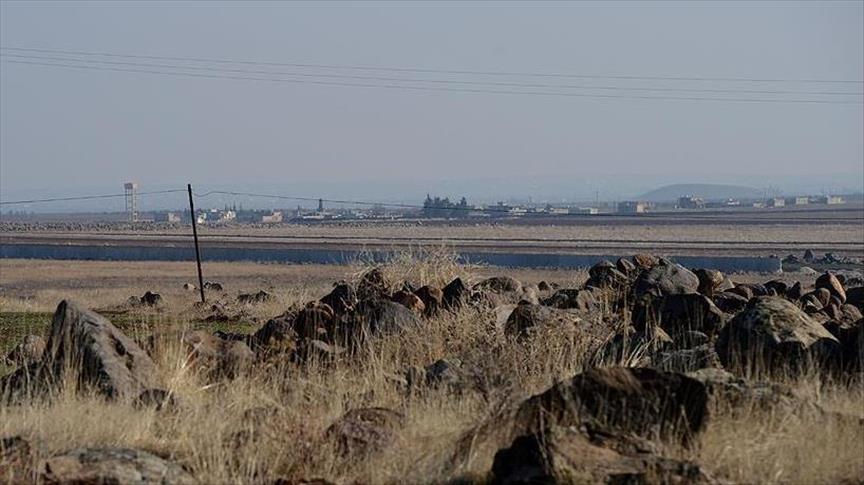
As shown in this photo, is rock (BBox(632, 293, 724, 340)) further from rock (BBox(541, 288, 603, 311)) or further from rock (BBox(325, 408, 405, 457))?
rock (BBox(325, 408, 405, 457))

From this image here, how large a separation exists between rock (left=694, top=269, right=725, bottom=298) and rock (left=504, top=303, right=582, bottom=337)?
4.92 metres

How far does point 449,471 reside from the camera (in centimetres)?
888

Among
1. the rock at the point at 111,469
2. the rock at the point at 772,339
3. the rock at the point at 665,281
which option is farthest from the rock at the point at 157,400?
the rock at the point at 665,281

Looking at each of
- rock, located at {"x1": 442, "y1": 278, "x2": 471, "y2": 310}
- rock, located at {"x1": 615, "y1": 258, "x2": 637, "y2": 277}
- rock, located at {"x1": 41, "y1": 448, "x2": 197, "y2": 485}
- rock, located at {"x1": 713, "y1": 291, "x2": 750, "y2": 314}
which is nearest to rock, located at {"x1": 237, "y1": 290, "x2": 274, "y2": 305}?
rock, located at {"x1": 615, "y1": 258, "x2": 637, "y2": 277}

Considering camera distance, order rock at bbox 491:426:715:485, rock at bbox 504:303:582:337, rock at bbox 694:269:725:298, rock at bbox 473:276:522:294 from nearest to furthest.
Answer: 1. rock at bbox 491:426:715:485
2. rock at bbox 504:303:582:337
3. rock at bbox 694:269:725:298
4. rock at bbox 473:276:522:294

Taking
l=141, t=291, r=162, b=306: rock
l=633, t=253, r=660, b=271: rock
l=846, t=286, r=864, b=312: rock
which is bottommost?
l=141, t=291, r=162, b=306: rock

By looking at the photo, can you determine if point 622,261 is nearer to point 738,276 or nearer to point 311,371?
point 311,371

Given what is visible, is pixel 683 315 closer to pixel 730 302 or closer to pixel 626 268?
pixel 730 302

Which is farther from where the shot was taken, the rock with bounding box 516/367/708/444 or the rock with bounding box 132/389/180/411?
the rock with bounding box 132/389/180/411

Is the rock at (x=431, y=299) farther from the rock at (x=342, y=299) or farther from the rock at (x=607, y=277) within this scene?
the rock at (x=607, y=277)

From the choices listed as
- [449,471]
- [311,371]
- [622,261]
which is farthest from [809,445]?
[622,261]

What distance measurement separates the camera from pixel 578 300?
18328mm

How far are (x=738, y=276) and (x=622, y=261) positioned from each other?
113 feet

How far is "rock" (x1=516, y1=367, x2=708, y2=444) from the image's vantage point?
9.01 metres
